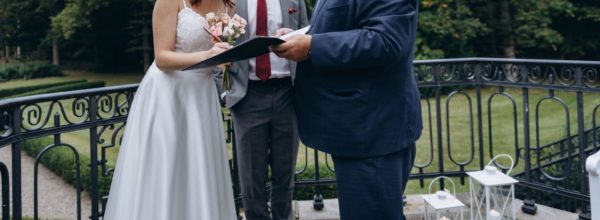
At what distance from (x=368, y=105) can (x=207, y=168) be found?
1108mm

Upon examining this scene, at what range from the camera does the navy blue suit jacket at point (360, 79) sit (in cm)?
193

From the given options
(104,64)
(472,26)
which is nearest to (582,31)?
(472,26)

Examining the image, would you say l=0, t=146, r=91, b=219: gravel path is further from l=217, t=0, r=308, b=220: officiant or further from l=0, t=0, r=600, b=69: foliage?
l=0, t=0, r=600, b=69: foliage

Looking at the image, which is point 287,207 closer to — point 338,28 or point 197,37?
point 197,37

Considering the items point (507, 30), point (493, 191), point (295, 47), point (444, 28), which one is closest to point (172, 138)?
point (295, 47)

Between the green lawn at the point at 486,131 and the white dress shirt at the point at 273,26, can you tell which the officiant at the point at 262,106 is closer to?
the white dress shirt at the point at 273,26

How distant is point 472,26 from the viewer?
2077 centimetres

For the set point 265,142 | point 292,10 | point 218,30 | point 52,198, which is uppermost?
point 292,10

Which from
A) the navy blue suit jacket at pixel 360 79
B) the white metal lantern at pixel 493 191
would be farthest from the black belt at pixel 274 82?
the white metal lantern at pixel 493 191

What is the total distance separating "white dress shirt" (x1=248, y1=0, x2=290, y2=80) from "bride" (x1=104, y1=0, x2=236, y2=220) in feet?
0.72

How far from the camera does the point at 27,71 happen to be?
33875 mm

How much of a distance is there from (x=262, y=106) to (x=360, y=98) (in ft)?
2.91

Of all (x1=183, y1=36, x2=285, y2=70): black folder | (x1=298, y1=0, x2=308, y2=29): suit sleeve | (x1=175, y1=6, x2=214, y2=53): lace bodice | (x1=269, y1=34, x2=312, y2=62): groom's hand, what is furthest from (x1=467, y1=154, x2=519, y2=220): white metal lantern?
(x1=175, y1=6, x2=214, y2=53): lace bodice

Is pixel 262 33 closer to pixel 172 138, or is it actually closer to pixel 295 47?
pixel 172 138
